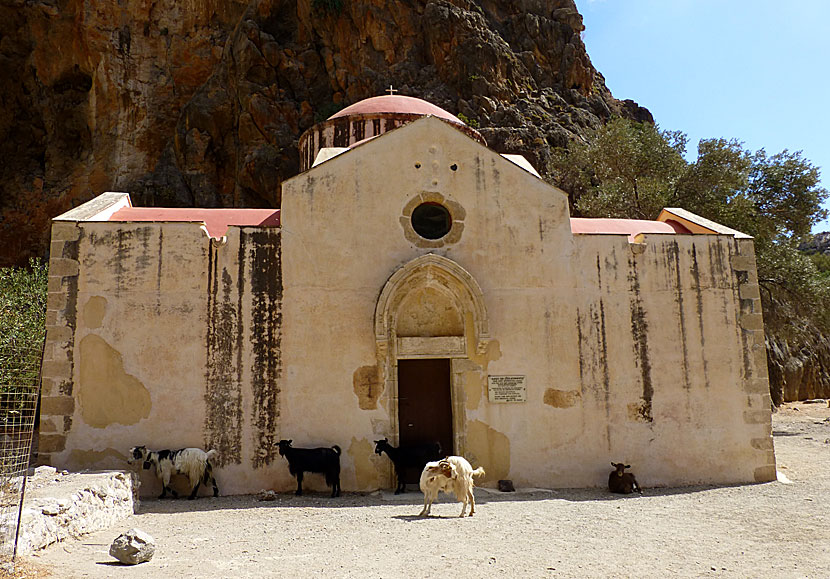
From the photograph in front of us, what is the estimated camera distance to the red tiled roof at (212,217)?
11.5 m

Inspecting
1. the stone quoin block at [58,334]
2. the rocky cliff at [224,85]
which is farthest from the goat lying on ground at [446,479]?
the rocky cliff at [224,85]

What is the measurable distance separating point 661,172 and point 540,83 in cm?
1236

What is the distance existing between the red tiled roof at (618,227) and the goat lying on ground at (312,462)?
6.21 meters

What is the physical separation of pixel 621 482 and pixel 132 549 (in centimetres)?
762

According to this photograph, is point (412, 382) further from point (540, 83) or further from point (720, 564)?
point (540, 83)

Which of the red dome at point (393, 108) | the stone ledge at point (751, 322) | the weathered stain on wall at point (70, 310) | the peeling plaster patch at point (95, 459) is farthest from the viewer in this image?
the red dome at point (393, 108)

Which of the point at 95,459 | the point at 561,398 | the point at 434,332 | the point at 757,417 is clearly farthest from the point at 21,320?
the point at 757,417

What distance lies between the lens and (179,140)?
30406mm

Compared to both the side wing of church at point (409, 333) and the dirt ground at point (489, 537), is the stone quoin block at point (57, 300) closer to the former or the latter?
the side wing of church at point (409, 333)

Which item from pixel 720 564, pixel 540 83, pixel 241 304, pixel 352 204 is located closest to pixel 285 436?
pixel 241 304

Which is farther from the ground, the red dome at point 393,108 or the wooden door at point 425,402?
the red dome at point 393,108

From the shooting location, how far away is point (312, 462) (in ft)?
32.7

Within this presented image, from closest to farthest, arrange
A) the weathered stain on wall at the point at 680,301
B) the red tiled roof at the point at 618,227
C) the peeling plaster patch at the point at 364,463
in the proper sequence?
the peeling plaster patch at the point at 364,463, the weathered stain on wall at the point at 680,301, the red tiled roof at the point at 618,227

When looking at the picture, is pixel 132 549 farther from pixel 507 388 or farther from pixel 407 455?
pixel 507 388
